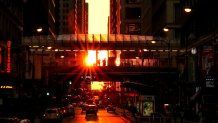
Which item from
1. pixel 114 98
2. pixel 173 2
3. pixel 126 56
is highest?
pixel 173 2

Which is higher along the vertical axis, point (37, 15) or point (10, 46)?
point (37, 15)

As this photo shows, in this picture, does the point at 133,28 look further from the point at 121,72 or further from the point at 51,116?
the point at 51,116

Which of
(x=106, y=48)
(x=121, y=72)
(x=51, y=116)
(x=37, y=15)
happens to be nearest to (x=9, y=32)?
(x=51, y=116)

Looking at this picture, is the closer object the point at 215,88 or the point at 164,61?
the point at 215,88

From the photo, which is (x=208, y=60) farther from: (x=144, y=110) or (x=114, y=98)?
(x=114, y=98)

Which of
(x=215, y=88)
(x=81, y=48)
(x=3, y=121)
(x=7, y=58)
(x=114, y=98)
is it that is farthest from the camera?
(x=114, y=98)

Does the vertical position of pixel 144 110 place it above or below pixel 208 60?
below

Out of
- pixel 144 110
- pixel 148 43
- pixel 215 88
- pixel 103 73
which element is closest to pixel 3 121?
pixel 215 88

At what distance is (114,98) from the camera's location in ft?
649

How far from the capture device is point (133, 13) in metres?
186

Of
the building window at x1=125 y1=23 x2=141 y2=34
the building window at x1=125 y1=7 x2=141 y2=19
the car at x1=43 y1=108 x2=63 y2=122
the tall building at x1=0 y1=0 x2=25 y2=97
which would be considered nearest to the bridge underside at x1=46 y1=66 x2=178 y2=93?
the tall building at x1=0 y1=0 x2=25 y2=97

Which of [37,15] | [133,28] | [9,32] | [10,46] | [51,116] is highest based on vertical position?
[37,15]

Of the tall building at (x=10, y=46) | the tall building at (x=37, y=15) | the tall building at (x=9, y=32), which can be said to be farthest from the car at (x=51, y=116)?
the tall building at (x=37, y=15)

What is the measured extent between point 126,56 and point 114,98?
9489 cm
